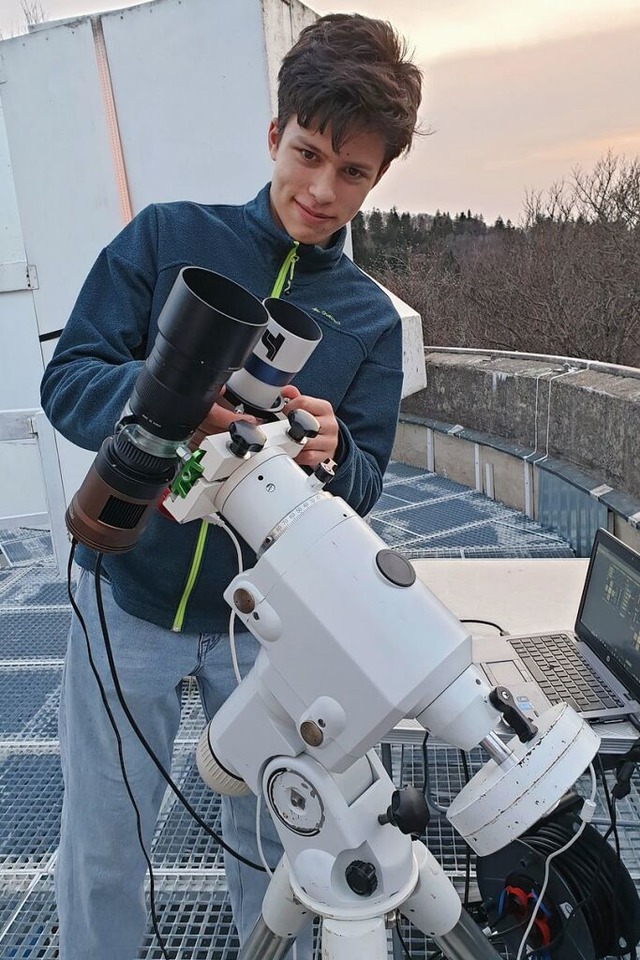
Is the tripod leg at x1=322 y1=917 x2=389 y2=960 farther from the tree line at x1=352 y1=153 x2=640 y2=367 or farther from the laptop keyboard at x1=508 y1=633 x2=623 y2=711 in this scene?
the tree line at x1=352 y1=153 x2=640 y2=367

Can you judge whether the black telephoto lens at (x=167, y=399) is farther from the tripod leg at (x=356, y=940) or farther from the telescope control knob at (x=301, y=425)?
the tripod leg at (x=356, y=940)

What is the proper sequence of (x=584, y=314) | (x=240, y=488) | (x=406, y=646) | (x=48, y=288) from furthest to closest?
(x=584, y=314) → (x=48, y=288) → (x=240, y=488) → (x=406, y=646)

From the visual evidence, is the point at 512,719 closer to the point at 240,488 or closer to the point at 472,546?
the point at 240,488

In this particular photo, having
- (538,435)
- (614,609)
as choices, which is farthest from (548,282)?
(614,609)

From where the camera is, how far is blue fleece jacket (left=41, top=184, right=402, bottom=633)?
1.20 m

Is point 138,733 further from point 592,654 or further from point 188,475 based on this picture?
point 592,654

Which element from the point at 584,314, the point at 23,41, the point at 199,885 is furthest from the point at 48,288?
the point at 584,314

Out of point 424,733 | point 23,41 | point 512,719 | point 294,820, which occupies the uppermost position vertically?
point 23,41

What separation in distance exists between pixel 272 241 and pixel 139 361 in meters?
0.33

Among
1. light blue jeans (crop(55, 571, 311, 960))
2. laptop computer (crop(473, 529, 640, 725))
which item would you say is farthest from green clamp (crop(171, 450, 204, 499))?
laptop computer (crop(473, 529, 640, 725))

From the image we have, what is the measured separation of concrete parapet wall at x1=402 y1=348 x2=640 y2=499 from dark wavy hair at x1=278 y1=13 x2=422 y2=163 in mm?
2544

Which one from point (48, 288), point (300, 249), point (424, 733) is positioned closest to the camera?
point (300, 249)

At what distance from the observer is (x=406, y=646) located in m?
0.75

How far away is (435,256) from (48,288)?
11835 millimetres
